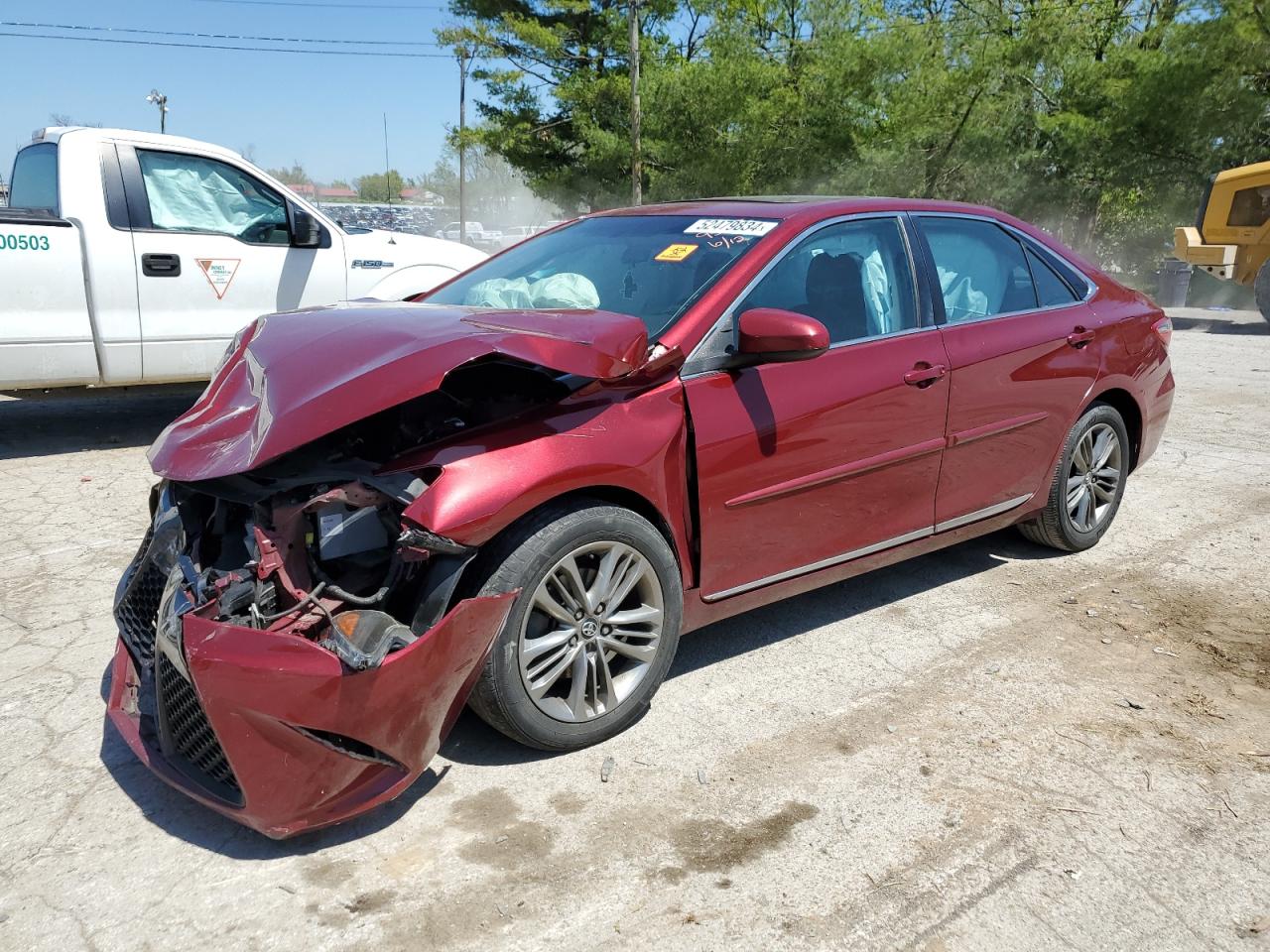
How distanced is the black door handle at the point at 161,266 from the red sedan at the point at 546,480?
3230 mm

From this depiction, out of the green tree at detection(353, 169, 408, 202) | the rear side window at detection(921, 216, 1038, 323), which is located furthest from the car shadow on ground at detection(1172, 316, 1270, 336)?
the green tree at detection(353, 169, 408, 202)

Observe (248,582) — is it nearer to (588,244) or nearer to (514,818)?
(514,818)

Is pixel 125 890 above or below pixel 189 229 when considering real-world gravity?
below

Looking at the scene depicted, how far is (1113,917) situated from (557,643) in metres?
1.57

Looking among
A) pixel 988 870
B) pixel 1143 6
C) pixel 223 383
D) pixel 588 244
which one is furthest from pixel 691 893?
pixel 1143 6

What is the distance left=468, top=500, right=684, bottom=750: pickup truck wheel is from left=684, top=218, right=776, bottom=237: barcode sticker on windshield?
4.20ft

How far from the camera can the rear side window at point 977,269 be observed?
4184mm

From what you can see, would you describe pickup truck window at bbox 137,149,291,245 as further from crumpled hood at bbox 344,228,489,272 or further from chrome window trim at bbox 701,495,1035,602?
chrome window trim at bbox 701,495,1035,602

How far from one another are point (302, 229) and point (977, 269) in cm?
477

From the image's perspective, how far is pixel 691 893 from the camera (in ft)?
8.21

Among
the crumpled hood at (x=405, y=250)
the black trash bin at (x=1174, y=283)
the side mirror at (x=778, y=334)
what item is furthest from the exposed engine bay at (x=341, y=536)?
the black trash bin at (x=1174, y=283)

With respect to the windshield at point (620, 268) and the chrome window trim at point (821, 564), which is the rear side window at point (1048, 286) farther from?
the windshield at point (620, 268)

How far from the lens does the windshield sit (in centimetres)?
359

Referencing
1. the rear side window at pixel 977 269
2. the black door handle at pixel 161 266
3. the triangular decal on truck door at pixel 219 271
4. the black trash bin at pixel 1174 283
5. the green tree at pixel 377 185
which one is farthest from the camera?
the green tree at pixel 377 185
